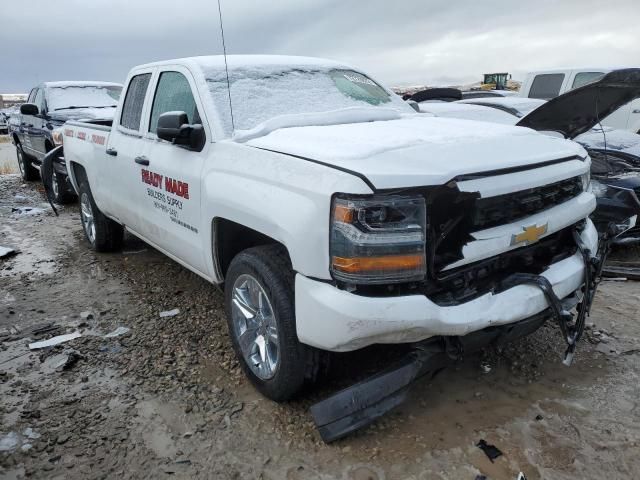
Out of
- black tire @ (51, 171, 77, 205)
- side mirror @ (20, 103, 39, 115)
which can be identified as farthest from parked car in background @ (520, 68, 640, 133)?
side mirror @ (20, 103, 39, 115)

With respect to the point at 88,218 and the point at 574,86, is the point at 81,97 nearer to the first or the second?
the point at 88,218

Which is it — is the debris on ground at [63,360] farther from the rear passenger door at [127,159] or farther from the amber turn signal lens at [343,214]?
the amber turn signal lens at [343,214]

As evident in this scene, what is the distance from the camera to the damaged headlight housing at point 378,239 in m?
2.13

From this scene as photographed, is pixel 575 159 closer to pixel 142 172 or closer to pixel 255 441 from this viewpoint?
pixel 255 441

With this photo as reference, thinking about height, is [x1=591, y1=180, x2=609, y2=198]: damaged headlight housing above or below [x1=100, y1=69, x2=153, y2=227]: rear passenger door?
below

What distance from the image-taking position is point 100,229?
17.9 feet

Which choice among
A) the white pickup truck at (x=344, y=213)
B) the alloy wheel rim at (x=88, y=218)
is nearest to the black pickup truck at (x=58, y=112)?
the alloy wheel rim at (x=88, y=218)

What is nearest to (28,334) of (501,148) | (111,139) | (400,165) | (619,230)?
(111,139)

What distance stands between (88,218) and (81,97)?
421 centimetres

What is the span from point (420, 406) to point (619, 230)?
1.73 m

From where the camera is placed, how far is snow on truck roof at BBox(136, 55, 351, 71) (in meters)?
3.60

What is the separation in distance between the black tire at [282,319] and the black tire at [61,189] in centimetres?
656

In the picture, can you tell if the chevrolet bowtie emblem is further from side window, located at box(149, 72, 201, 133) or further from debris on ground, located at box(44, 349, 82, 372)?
debris on ground, located at box(44, 349, 82, 372)

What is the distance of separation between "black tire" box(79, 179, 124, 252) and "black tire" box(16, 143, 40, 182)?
6.01 m
